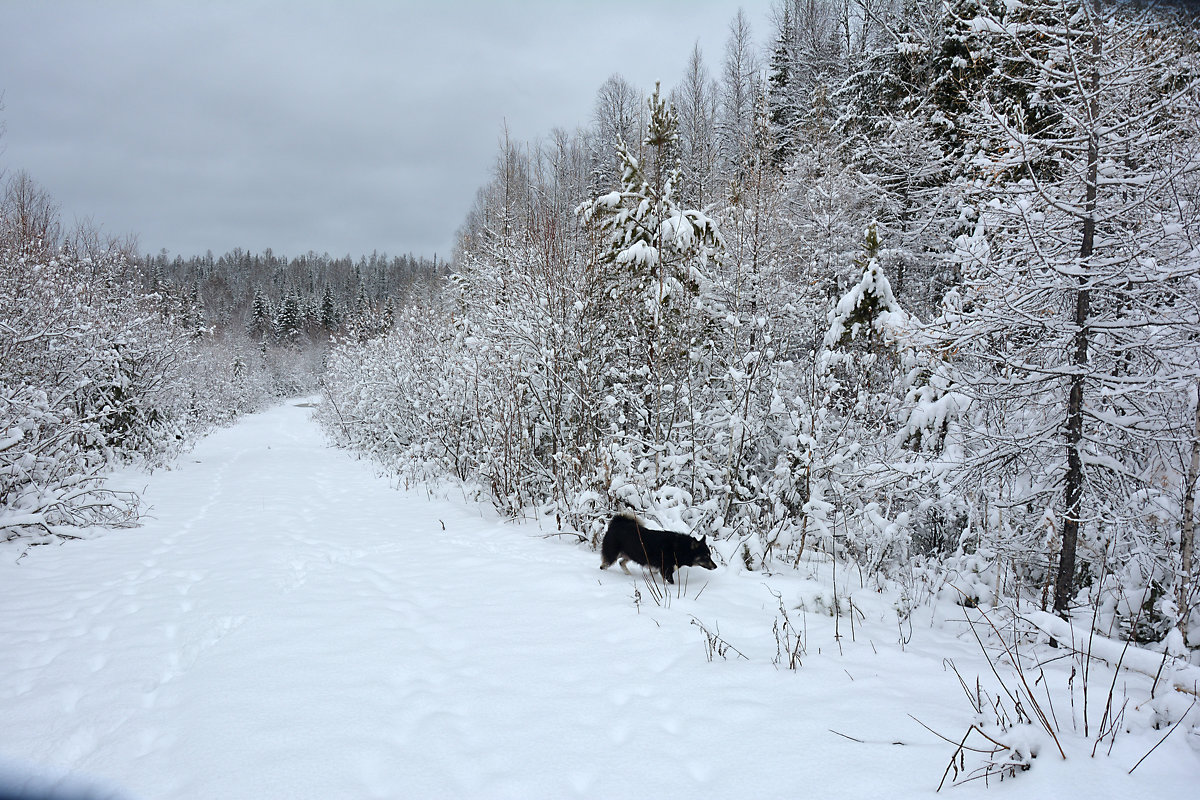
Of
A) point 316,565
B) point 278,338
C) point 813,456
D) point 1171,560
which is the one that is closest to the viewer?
point 1171,560

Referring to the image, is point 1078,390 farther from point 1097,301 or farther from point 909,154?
point 909,154

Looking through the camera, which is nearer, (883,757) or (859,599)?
(883,757)

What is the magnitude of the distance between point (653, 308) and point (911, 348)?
3111 millimetres

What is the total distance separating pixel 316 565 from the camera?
5488 millimetres

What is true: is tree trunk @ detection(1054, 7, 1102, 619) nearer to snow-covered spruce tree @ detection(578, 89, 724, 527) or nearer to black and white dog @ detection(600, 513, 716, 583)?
black and white dog @ detection(600, 513, 716, 583)

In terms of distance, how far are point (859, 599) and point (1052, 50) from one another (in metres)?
4.21

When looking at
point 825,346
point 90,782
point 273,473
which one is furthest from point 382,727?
point 273,473

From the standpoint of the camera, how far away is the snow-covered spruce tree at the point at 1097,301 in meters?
3.55

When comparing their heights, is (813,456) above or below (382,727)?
above

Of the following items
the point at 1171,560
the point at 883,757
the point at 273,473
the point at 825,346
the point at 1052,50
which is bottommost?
the point at 273,473

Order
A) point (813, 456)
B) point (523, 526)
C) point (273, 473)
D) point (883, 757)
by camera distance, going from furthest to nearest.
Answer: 1. point (273, 473)
2. point (523, 526)
3. point (813, 456)
4. point (883, 757)

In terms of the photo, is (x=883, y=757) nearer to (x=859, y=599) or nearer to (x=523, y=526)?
(x=859, y=599)

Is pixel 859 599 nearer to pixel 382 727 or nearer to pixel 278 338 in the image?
pixel 382 727

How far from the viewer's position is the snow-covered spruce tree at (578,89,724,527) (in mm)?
7254
